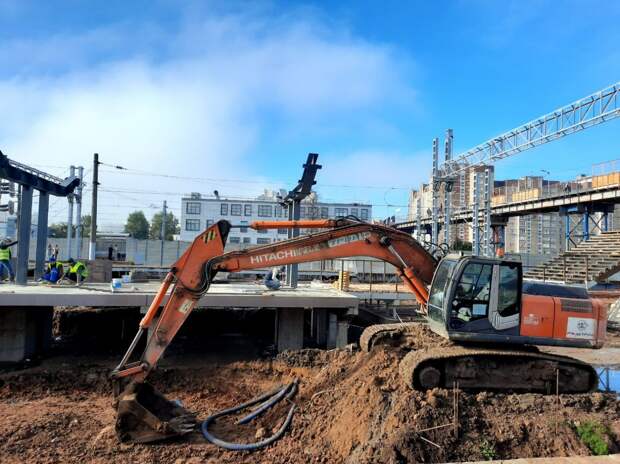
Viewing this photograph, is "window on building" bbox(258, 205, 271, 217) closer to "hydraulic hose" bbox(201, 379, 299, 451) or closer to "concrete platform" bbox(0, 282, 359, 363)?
"concrete platform" bbox(0, 282, 359, 363)

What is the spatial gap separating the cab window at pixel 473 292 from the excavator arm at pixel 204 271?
923 mm

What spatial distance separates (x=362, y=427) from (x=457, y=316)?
2472mm

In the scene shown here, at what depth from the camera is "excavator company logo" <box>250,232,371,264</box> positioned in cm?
783

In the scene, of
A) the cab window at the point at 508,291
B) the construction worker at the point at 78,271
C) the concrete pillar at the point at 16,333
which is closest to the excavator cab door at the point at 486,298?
the cab window at the point at 508,291

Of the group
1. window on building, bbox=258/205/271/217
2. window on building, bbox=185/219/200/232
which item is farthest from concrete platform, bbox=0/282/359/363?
window on building, bbox=185/219/200/232

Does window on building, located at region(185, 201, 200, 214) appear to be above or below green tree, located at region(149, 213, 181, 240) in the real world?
above

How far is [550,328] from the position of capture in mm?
7734

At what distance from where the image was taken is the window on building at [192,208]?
65562 mm

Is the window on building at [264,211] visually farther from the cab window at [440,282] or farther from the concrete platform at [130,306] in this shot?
the cab window at [440,282]

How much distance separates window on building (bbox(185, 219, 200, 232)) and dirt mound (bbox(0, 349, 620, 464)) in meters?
59.2

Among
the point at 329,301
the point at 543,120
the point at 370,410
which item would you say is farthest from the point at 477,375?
the point at 543,120

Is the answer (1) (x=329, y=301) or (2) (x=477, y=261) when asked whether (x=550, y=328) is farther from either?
(1) (x=329, y=301)

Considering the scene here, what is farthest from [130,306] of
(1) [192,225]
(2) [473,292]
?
(1) [192,225]

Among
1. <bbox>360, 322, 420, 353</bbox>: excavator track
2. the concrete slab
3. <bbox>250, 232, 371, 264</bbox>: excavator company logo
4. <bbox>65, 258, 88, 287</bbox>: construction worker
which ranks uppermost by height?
<bbox>250, 232, 371, 264</bbox>: excavator company logo
